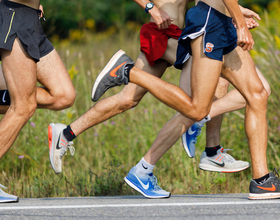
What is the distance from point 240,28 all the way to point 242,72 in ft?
1.20

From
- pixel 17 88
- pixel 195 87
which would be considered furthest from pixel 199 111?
pixel 17 88

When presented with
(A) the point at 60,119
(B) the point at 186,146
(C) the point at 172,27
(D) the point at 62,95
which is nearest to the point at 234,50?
(C) the point at 172,27

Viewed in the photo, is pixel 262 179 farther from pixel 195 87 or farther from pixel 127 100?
pixel 127 100

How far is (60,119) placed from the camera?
22.2 feet

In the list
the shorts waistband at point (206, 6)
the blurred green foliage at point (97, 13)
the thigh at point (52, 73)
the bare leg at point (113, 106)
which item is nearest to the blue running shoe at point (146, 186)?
the bare leg at point (113, 106)

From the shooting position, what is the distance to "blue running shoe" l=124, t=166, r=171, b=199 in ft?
15.7

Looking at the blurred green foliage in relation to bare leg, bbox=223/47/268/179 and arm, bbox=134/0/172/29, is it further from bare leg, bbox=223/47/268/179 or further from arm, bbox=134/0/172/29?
bare leg, bbox=223/47/268/179

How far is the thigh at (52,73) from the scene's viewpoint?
4770 mm

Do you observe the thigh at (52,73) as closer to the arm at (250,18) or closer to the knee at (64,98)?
the knee at (64,98)

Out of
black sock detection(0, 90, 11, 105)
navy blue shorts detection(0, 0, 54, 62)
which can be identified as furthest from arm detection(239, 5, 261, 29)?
black sock detection(0, 90, 11, 105)

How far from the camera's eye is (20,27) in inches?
173

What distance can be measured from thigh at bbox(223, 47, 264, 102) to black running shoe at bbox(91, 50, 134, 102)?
775mm

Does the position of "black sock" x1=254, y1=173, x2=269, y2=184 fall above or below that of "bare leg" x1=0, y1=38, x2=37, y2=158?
below

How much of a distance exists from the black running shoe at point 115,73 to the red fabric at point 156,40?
10.4 inches
